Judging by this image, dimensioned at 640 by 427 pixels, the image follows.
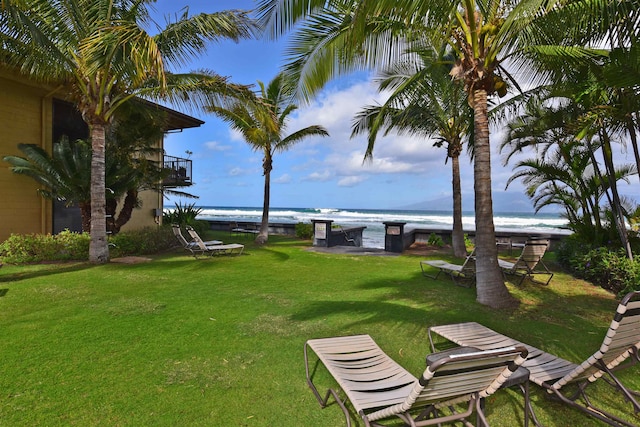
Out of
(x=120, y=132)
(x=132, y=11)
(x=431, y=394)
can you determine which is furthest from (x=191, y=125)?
(x=431, y=394)

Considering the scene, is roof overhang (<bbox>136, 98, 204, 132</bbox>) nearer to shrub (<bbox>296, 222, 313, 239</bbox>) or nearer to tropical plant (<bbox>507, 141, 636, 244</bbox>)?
shrub (<bbox>296, 222, 313, 239</bbox>)

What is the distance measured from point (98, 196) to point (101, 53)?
144 inches

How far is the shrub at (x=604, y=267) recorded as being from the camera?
21.2 ft

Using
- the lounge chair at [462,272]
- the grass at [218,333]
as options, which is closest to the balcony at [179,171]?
the grass at [218,333]

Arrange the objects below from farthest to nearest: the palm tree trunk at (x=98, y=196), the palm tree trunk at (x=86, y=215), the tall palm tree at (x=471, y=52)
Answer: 1. the palm tree trunk at (x=86, y=215)
2. the palm tree trunk at (x=98, y=196)
3. the tall palm tree at (x=471, y=52)

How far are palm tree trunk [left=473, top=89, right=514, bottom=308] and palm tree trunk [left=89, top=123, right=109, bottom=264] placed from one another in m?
9.22

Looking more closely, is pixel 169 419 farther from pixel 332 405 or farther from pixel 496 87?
pixel 496 87

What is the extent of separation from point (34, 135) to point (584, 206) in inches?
717

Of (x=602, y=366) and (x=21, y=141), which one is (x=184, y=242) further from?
(x=602, y=366)

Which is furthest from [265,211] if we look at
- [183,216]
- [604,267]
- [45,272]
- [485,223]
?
[604,267]

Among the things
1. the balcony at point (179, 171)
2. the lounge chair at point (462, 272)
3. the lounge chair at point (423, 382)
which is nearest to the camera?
the lounge chair at point (423, 382)

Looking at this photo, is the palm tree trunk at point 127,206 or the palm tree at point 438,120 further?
the palm tree trunk at point 127,206

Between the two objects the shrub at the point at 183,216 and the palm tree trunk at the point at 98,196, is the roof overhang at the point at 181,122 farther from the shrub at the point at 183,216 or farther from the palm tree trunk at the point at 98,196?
the palm tree trunk at the point at 98,196

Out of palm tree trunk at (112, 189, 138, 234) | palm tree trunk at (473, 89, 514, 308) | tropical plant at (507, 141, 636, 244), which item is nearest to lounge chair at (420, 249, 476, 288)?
palm tree trunk at (473, 89, 514, 308)
